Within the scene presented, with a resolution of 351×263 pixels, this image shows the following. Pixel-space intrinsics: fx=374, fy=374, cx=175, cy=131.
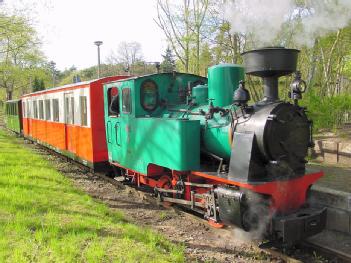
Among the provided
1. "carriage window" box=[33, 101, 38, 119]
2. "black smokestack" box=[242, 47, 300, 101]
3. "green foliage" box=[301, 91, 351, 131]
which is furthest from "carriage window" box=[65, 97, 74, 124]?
"black smokestack" box=[242, 47, 300, 101]

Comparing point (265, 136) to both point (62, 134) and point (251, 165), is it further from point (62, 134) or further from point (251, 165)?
point (62, 134)

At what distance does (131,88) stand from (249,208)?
333 cm

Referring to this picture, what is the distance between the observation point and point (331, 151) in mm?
9453

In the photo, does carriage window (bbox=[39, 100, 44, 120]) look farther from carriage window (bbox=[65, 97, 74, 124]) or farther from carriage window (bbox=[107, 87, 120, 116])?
carriage window (bbox=[107, 87, 120, 116])

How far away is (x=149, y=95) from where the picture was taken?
23.5ft

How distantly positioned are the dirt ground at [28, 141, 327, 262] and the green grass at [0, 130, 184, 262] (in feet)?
1.31

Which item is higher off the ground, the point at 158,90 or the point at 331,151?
the point at 158,90

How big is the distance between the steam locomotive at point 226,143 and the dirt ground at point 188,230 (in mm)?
261

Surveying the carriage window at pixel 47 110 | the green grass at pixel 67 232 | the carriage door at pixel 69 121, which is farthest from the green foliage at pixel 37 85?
the green grass at pixel 67 232

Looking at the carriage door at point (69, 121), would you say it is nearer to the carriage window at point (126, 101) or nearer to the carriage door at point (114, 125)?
the carriage door at point (114, 125)

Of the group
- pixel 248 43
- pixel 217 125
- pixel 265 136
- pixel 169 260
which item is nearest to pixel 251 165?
pixel 265 136

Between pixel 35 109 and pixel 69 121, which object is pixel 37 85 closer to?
pixel 35 109

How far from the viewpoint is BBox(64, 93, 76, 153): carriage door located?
10977 millimetres

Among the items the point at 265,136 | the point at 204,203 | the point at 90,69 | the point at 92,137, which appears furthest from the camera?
the point at 90,69
